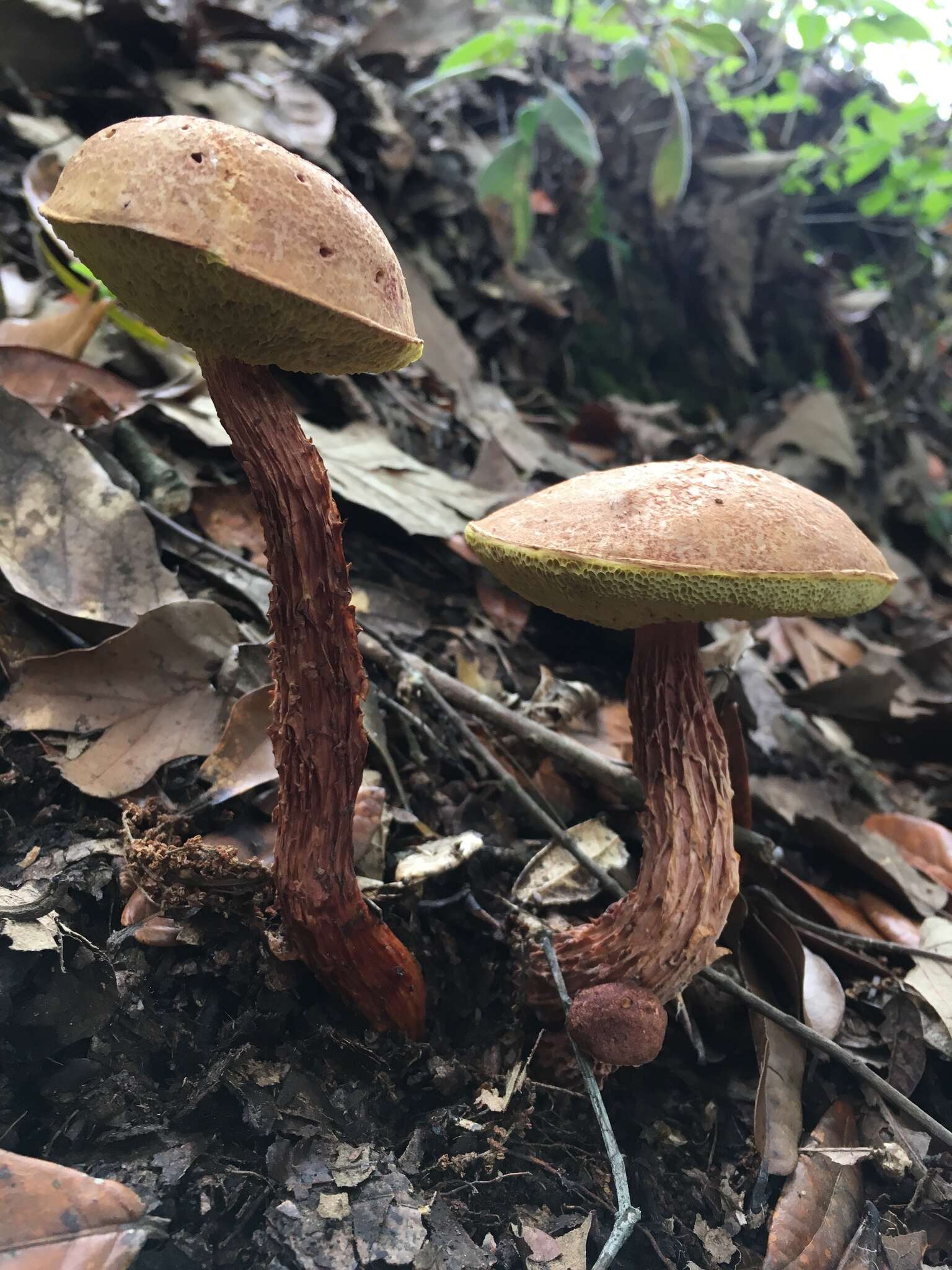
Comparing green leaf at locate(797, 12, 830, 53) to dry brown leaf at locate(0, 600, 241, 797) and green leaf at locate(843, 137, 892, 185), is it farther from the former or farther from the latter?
dry brown leaf at locate(0, 600, 241, 797)

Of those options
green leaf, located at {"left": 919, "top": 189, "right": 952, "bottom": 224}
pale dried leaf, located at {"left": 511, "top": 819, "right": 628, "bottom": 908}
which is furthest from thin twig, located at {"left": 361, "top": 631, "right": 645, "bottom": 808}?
green leaf, located at {"left": 919, "top": 189, "right": 952, "bottom": 224}

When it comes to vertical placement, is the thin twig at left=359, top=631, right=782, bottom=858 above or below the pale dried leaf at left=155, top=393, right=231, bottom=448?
below

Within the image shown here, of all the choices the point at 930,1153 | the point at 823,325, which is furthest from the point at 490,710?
the point at 823,325

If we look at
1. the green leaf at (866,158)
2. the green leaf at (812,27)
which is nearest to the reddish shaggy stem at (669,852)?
the green leaf at (812,27)

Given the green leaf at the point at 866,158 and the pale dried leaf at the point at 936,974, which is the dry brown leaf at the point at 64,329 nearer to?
the pale dried leaf at the point at 936,974

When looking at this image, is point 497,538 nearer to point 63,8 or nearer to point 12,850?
point 12,850

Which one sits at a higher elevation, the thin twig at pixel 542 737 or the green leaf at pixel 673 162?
the green leaf at pixel 673 162

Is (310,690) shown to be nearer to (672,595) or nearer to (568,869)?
(672,595)
